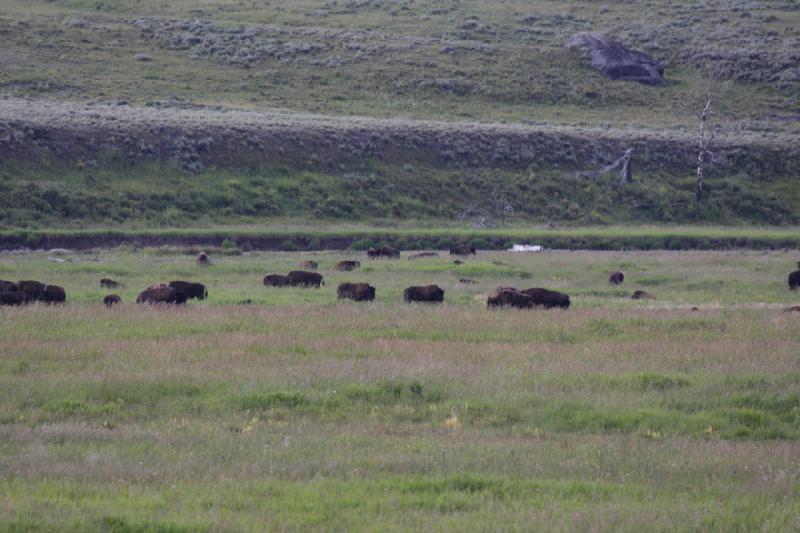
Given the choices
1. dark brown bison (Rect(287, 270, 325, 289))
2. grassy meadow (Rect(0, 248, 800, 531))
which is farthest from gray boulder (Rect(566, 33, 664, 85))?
grassy meadow (Rect(0, 248, 800, 531))

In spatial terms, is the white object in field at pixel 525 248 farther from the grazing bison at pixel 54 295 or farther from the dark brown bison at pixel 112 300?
the grazing bison at pixel 54 295

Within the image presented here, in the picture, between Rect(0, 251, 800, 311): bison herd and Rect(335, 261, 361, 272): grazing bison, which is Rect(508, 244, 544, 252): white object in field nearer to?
Rect(335, 261, 361, 272): grazing bison

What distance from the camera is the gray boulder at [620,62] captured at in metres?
82.2

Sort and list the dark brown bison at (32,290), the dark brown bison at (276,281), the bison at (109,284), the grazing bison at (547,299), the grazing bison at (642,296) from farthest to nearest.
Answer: the dark brown bison at (276,281), the bison at (109,284), the grazing bison at (642,296), the grazing bison at (547,299), the dark brown bison at (32,290)

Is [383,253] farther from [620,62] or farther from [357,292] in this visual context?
[620,62]

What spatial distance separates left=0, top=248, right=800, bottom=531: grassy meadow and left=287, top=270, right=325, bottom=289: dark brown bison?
11.8ft

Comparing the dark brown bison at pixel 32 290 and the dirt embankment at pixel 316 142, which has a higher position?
the dirt embankment at pixel 316 142

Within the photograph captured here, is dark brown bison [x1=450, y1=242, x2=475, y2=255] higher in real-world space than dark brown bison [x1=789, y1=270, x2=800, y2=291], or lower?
higher

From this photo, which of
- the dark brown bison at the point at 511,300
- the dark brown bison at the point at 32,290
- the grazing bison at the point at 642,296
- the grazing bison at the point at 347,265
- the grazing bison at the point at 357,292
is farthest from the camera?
the grazing bison at the point at 347,265

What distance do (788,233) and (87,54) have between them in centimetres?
5222

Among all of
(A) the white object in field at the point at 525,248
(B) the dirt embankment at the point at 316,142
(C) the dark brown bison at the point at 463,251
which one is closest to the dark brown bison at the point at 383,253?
(C) the dark brown bison at the point at 463,251

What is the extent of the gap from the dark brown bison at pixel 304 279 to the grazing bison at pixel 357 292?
3.07 meters

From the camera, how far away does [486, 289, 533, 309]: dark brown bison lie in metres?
22.3

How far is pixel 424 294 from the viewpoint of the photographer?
2370 cm
